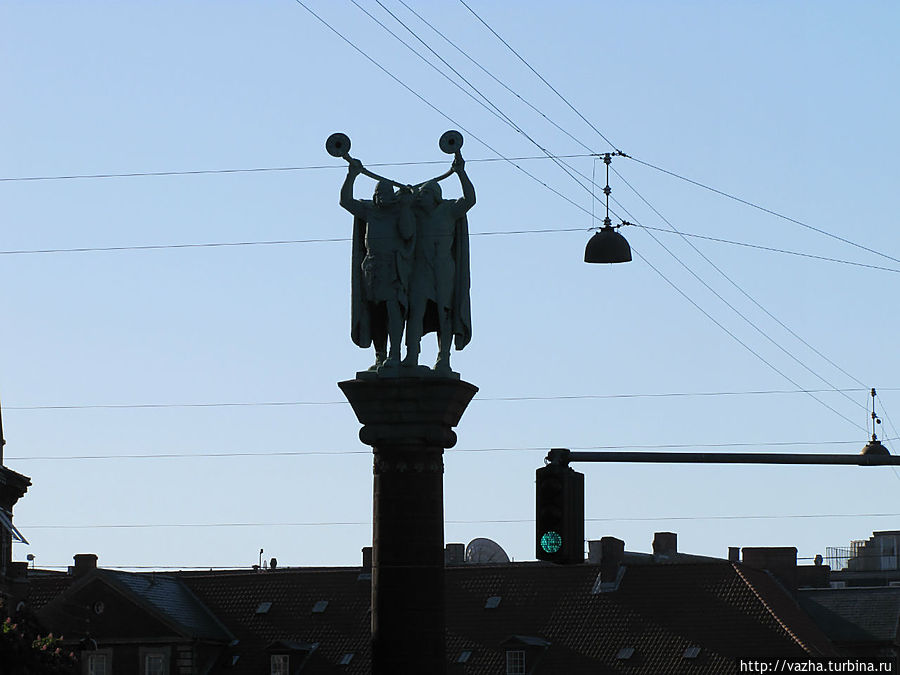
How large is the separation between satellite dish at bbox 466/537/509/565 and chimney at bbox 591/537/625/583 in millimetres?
9292

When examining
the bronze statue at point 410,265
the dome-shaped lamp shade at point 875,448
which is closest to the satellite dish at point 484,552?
the bronze statue at point 410,265

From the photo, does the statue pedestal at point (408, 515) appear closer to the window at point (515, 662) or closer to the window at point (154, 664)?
A: the window at point (515, 662)

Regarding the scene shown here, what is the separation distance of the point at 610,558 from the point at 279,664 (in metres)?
14.5

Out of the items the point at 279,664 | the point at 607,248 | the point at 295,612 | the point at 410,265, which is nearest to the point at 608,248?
the point at 607,248

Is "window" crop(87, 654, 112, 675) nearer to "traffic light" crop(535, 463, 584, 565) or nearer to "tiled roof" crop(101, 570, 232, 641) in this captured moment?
"tiled roof" crop(101, 570, 232, 641)

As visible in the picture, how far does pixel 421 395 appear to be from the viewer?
1601 inches

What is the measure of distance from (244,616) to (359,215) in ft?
179

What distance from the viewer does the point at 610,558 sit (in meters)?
94.4

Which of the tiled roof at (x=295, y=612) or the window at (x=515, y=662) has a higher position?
the tiled roof at (x=295, y=612)

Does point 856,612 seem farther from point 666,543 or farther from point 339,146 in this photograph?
point 339,146

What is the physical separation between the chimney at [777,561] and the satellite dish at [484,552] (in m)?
11.3

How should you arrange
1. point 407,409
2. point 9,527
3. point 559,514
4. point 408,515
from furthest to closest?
point 9,527 < point 407,409 < point 408,515 < point 559,514

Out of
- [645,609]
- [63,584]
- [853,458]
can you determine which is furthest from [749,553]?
[853,458]

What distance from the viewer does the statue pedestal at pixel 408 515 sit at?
40.3 m
